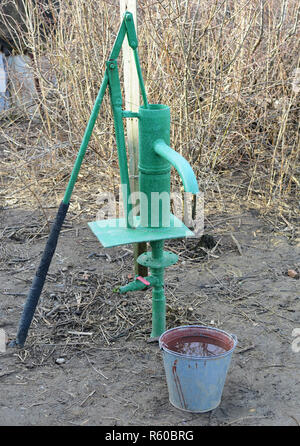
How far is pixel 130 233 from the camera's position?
2.69 metres

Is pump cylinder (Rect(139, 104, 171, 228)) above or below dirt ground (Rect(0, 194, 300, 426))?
above

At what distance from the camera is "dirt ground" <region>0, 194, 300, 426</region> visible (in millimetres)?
2492

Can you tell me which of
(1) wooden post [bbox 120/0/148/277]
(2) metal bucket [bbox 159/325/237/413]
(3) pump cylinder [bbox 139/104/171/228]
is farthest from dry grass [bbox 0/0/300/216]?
(2) metal bucket [bbox 159/325/237/413]

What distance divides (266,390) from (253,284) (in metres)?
1.05

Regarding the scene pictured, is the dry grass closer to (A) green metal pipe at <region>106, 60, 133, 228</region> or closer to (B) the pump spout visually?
(A) green metal pipe at <region>106, 60, 133, 228</region>

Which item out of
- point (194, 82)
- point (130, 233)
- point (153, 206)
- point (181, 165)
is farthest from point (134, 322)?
point (194, 82)

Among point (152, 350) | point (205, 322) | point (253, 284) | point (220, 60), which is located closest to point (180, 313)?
point (205, 322)

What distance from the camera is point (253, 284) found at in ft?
11.7

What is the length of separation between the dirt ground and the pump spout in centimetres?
101

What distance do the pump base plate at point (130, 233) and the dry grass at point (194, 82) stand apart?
140 cm

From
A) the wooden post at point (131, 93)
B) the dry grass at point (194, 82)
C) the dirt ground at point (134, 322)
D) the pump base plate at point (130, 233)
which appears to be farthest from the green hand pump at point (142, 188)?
the dry grass at point (194, 82)

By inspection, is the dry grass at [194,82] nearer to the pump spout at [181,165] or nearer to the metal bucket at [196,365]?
the pump spout at [181,165]

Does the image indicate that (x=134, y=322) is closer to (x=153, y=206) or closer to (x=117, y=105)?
(x=153, y=206)

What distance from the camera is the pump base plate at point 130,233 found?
2.60 meters
